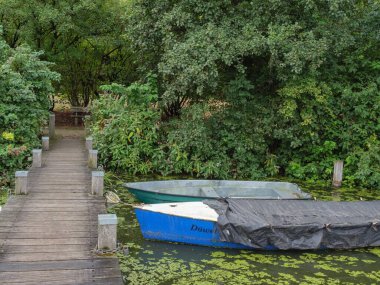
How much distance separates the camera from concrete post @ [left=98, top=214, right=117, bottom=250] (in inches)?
311

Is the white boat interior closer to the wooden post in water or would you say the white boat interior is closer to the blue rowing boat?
the blue rowing boat

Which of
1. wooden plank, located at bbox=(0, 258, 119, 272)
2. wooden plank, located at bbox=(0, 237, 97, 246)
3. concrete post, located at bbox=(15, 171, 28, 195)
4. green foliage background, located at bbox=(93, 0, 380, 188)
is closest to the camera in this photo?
wooden plank, located at bbox=(0, 258, 119, 272)

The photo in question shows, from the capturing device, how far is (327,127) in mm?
17422

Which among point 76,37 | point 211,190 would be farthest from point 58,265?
point 76,37

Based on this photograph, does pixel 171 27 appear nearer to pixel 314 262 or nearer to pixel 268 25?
pixel 268 25

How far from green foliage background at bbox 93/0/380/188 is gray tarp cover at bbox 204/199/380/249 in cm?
552

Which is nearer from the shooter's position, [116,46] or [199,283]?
[199,283]

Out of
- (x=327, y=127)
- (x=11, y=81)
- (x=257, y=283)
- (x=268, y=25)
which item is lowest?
(x=257, y=283)

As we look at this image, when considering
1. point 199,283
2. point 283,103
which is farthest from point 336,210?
point 283,103

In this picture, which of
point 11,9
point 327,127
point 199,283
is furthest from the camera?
point 11,9

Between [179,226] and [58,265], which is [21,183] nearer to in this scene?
[179,226]

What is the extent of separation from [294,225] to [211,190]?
3.47 metres

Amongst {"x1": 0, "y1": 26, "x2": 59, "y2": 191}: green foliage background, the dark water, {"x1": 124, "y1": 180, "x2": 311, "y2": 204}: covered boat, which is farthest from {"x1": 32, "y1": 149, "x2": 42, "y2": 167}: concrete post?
the dark water

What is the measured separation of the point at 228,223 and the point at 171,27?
8.96 metres
